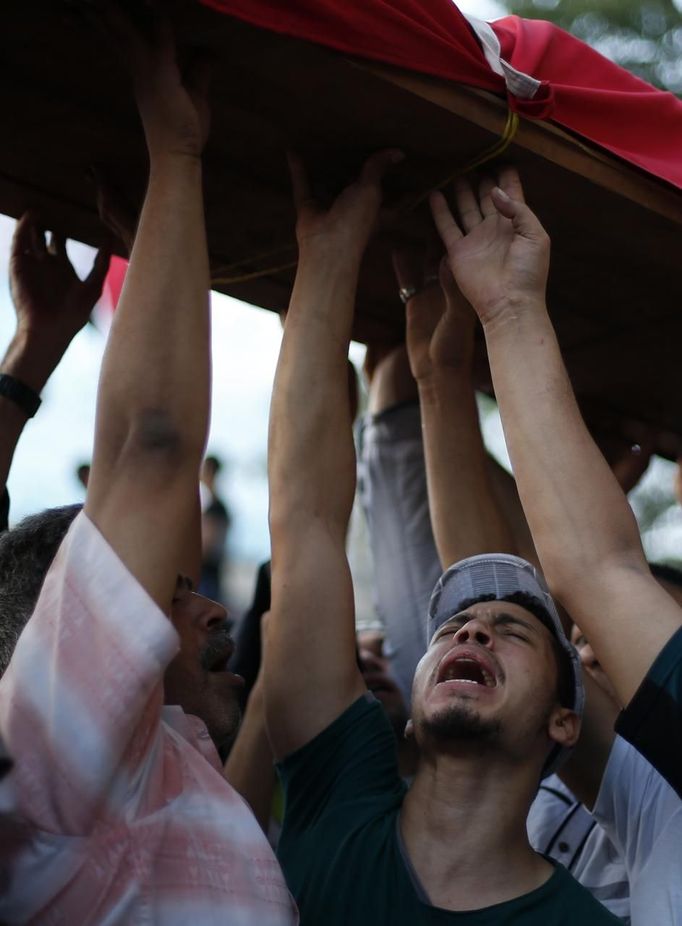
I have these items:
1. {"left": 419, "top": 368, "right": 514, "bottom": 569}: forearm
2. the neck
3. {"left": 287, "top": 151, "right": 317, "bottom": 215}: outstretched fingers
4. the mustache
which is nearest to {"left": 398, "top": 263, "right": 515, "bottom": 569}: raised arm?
{"left": 419, "top": 368, "right": 514, "bottom": 569}: forearm

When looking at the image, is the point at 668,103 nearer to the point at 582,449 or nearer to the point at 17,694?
the point at 582,449

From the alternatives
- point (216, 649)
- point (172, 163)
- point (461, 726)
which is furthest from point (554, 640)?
point (172, 163)

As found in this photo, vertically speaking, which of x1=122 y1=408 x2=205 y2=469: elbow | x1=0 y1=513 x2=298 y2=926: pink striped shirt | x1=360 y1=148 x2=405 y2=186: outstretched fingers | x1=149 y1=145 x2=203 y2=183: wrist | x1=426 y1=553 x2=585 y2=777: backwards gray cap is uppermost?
x1=360 y1=148 x2=405 y2=186: outstretched fingers

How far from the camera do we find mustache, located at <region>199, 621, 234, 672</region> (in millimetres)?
2080

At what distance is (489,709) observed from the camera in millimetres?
2213

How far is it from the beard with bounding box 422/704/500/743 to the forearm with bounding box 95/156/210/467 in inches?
32.2

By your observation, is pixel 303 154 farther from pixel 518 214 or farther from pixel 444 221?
pixel 518 214

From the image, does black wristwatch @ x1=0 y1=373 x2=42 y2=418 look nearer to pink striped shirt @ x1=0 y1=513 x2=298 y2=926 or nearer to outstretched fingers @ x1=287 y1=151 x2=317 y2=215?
outstretched fingers @ x1=287 y1=151 x2=317 y2=215

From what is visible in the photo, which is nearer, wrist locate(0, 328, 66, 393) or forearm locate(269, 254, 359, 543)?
forearm locate(269, 254, 359, 543)

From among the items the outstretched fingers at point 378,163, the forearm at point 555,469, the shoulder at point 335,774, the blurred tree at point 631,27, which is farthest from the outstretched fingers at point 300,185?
the blurred tree at point 631,27

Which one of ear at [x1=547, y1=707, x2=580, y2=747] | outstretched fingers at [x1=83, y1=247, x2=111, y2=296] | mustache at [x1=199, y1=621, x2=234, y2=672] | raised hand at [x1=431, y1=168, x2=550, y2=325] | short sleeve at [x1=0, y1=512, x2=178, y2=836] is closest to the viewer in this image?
short sleeve at [x1=0, y1=512, x2=178, y2=836]

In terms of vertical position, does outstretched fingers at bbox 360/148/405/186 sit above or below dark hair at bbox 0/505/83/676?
above

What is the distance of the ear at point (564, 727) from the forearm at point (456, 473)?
1.70 ft

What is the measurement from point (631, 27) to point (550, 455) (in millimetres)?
7969
